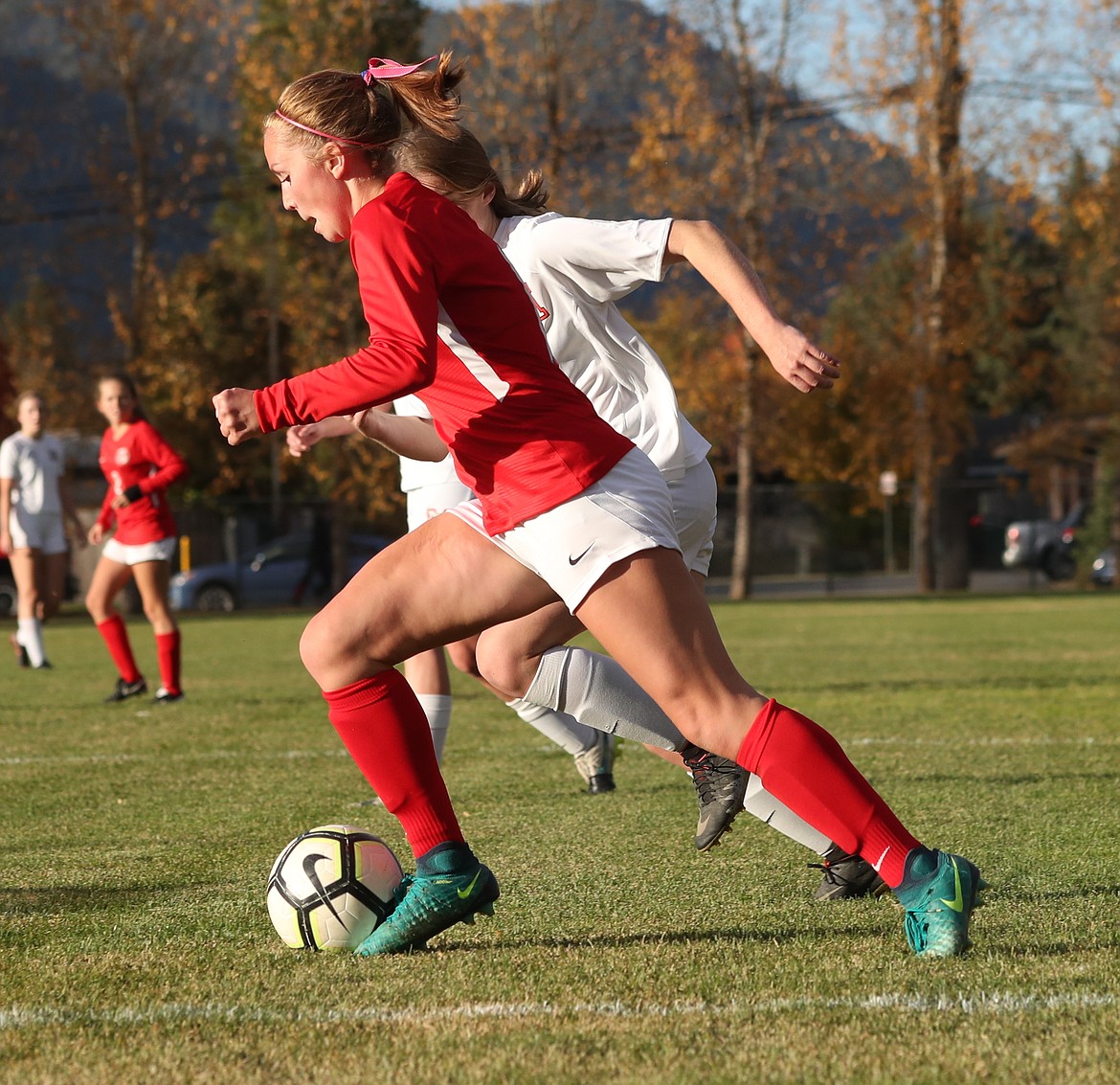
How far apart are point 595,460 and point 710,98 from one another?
26.0m

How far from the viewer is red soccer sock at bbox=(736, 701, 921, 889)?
3.16 metres

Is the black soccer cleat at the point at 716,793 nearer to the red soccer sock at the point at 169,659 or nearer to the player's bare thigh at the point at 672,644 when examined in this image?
the player's bare thigh at the point at 672,644

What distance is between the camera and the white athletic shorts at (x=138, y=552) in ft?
31.4

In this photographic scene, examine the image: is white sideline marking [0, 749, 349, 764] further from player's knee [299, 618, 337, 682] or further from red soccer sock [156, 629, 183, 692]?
player's knee [299, 618, 337, 682]

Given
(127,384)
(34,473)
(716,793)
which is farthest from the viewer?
(34,473)

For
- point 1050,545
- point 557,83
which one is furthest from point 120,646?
point 1050,545

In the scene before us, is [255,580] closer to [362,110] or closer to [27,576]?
[27,576]

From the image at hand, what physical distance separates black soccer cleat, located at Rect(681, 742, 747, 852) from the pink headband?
5.82 feet

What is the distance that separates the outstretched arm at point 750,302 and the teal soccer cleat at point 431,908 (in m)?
1.34

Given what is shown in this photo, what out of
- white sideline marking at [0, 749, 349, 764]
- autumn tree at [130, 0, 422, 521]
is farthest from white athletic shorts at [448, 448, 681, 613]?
autumn tree at [130, 0, 422, 521]

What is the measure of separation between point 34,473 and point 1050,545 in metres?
25.4

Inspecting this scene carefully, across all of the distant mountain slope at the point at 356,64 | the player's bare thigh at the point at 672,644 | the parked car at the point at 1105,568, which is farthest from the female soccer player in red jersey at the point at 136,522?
the parked car at the point at 1105,568

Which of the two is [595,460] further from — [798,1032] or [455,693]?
[455,693]

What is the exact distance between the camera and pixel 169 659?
9.93 m
